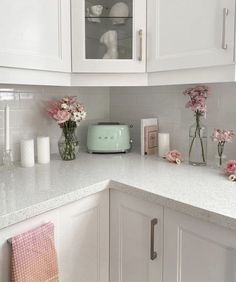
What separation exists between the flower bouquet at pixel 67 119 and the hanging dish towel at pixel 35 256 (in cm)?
66

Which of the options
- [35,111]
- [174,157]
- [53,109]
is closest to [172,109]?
[174,157]

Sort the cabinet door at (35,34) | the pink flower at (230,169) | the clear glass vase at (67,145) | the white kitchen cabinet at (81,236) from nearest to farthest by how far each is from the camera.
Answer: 1. the white kitchen cabinet at (81,236)
2. the cabinet door at (35,34)
3. the pink flower at (230,169)
4. the clear glass vase at (67,145)

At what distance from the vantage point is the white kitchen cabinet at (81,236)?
40.2 inches

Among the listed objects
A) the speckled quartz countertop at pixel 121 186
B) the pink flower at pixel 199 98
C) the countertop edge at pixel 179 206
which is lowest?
the countertop edge at pixel 179 206

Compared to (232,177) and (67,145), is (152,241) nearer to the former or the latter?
(232,177)

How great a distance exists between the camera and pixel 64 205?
3.43ft

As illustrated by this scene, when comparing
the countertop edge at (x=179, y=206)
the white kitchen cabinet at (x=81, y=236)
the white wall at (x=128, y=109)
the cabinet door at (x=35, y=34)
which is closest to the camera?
the countertop edge at (x=179, y=206)

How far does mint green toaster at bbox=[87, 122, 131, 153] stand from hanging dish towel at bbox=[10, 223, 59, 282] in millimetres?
773

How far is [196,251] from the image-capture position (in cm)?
95

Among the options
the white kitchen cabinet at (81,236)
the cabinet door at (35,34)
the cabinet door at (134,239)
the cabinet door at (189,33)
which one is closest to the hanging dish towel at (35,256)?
the white kitchen cabinet at (81,236)

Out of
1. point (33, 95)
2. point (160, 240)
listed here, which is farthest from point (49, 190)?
point (33, 95)

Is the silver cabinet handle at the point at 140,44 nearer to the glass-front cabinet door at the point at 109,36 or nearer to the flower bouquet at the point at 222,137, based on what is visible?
the glass-front cabinet door at the point at 109,36

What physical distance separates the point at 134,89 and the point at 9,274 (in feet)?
4.30

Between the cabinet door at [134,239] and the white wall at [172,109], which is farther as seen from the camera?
the white wall at [172,109]
